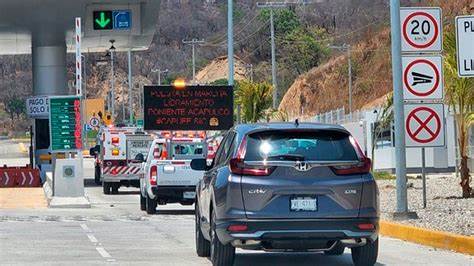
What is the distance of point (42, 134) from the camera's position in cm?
4759

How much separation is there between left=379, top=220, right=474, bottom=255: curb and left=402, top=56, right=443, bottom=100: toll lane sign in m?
2.65

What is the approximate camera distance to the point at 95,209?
31.5 metres

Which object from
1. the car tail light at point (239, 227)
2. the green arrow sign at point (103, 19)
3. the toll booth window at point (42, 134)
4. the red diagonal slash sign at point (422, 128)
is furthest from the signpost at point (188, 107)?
the car tail light at point (239, 227)

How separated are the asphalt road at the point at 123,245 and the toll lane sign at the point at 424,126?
318 cm

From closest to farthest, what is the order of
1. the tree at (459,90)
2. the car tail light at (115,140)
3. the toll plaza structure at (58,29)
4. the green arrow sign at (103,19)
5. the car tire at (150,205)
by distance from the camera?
the tree at (459,90), the car tire at (150,205), the toll plaza structure at (58,29), the green arrow sign at (103,19), the car tail light at (115,140)

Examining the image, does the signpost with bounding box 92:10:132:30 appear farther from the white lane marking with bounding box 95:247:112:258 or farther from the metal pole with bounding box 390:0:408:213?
the white lane marking with bounding box 95:247:112:258

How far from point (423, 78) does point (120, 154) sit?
23.4m

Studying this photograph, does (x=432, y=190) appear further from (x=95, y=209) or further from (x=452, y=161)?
(x=452, y=161)

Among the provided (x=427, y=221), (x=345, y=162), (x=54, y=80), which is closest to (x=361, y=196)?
(x=345, y=162)

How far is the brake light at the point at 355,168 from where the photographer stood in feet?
45.0

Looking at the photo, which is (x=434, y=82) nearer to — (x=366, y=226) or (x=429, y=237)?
(x=429, y=237)

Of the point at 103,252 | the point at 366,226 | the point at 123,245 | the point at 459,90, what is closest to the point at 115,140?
the point at 459,90

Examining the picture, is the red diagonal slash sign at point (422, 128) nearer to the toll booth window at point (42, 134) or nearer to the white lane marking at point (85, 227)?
the white lane marking at point (85, 227)

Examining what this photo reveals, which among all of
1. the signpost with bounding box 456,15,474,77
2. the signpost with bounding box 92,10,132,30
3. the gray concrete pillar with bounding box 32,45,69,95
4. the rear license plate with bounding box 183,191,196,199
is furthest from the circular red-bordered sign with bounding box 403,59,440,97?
the gray concrete pillar with bounding box 32,45,69,95
